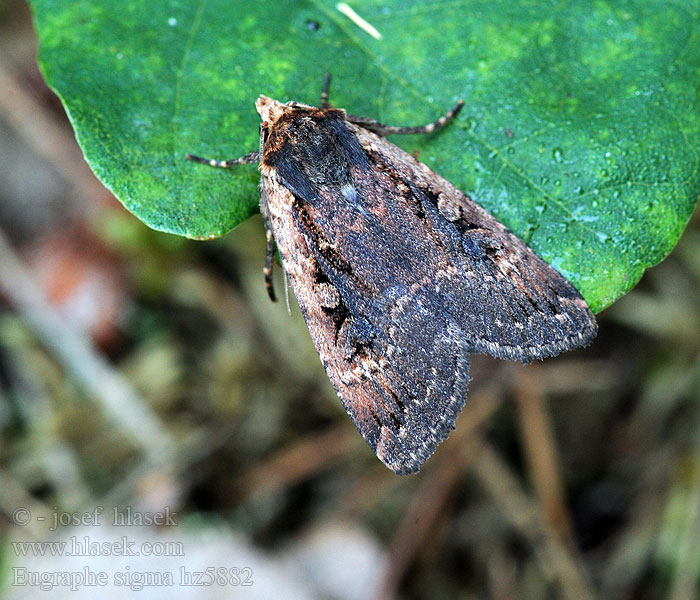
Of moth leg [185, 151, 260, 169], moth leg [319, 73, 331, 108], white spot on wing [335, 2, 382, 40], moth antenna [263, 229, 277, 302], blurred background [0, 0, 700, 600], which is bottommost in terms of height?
blurred background [0, 0, 700, 600]

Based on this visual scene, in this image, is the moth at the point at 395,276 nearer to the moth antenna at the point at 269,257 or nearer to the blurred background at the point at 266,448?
the moth antenna at the point at 269,257

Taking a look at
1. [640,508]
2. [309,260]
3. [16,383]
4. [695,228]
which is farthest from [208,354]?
[695,228]

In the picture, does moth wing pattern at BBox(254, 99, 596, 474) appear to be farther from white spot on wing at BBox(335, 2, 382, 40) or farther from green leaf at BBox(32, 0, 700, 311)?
white spot on wing at BBox(335, 2, 382, 40)

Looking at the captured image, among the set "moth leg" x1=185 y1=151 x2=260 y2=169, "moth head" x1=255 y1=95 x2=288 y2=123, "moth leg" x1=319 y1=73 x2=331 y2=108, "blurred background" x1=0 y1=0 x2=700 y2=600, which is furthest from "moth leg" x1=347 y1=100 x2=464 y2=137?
"blurred background" x1=0 y1=0 x2=700 y2=600

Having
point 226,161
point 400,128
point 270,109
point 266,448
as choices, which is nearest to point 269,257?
point 226,161

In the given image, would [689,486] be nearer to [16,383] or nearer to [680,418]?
[680,418]

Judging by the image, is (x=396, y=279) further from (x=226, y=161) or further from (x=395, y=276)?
(x=226, y=161)

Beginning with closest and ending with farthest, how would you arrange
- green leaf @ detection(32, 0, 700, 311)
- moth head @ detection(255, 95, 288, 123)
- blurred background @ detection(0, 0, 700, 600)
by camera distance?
→ green leaf @ detection(32, 0, 700, 311) → moth head @ detection(255, 95, 288, 123) → blurred background @ detection(0, 0, 700, 600)
